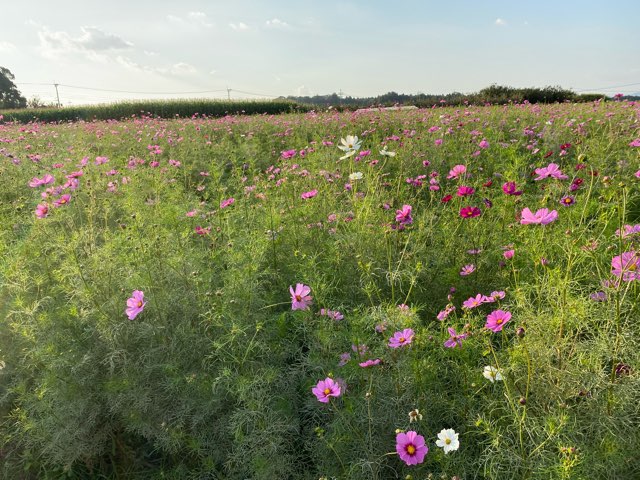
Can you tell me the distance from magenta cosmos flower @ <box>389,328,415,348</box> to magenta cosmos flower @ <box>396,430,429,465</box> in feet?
0.86

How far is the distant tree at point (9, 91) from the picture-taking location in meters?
33.8

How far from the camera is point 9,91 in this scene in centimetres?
3541

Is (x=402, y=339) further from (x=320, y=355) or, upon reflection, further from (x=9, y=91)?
(x=9, y=91)

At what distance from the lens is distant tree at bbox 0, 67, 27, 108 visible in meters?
33.8

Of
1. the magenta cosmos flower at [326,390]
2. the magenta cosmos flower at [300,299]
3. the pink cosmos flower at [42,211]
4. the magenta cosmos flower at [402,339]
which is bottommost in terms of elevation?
the magenta cosmos flower at [326,390]

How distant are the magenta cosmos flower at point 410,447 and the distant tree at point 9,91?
1651 inches

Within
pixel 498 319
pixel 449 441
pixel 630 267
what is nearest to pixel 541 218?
pixel 630 267

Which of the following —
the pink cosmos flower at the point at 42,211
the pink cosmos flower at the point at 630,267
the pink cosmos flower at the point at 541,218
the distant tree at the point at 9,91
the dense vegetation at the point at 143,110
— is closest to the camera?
the pink cosmos flower at the point at 630,267

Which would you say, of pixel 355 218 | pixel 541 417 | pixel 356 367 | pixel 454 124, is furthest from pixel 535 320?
pixel 454 124

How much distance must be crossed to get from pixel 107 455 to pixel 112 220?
6.41 feet

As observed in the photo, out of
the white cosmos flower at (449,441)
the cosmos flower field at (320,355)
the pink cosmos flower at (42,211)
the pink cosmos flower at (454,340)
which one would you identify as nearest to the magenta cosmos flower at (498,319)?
the cosmos flower field at (320,355)

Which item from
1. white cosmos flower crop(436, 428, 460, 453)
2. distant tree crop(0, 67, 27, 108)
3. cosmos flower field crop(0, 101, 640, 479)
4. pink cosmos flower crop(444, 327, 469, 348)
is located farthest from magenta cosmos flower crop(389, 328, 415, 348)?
distant tree crop(0, 67, 27, 108)

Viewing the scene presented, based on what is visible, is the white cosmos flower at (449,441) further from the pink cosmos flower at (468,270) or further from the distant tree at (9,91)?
the distant tree at (9,91)

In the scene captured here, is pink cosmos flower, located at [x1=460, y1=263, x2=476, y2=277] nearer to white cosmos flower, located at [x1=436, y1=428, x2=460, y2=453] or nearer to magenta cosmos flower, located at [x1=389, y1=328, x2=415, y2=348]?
magenta cosmos flower, located at [x1=389, y1=328, x2=415, y2=348]
